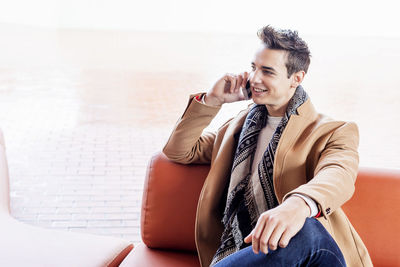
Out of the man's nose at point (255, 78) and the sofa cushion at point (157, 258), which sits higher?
the man's nose at point (255, 78)

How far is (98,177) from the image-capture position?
14.0 feet

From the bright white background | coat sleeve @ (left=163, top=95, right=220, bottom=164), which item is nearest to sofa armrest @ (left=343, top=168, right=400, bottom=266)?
coat sleeve @ (left=163, top=95, right=220, bottom=164)

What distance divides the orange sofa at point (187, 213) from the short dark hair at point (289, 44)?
0.51 m

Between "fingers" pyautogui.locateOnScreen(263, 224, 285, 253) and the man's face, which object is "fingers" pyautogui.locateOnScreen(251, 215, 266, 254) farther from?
the man's face

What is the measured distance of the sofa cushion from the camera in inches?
78.0

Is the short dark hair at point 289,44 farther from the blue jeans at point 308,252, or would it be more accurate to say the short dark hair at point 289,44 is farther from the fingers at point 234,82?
the blue jeans at point 308,252

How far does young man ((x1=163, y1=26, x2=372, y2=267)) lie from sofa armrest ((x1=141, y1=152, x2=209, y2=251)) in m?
0.08

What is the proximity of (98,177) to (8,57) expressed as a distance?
731 centimetres

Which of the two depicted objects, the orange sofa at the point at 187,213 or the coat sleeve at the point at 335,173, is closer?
the coat sleeve at the point at 335,173

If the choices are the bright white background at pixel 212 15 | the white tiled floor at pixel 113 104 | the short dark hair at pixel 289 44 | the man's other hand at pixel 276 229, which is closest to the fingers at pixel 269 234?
the man's other hand at pixel 276 229

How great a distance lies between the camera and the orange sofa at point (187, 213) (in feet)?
6.43

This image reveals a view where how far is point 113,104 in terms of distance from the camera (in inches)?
275

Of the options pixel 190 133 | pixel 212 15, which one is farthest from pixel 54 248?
pixel 212 15

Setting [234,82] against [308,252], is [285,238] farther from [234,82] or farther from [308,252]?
[234,82]
